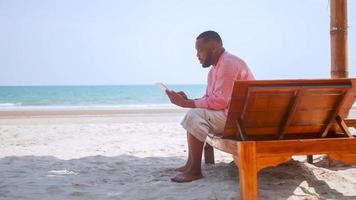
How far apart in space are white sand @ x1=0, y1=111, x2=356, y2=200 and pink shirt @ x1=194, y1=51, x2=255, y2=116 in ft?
2.52

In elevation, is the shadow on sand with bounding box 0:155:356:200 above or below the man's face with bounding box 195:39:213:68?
below

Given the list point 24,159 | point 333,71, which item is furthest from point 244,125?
point 24,159

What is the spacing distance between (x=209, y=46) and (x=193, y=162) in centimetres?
117

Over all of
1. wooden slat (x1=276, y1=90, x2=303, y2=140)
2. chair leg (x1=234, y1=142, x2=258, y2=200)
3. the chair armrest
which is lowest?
the chair armrest

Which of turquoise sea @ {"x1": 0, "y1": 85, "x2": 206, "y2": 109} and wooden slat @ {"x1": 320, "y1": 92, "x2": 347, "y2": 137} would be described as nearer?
wooden slat @ {"x1": 320, "y1": 92, "x2": 347, "y2": 137}

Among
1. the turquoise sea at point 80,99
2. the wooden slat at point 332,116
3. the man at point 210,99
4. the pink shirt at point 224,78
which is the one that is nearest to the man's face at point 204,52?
the man at point 210,99

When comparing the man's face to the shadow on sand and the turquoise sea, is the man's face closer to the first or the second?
the shadow on sand

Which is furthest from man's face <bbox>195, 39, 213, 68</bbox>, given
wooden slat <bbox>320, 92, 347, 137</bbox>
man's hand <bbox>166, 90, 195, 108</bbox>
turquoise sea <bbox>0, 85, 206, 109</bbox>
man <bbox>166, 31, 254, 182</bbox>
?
turquoise sea <bbox>0, 85, 206, 109</bbox>

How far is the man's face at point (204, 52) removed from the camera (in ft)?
13.5

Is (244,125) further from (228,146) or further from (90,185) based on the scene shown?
(90,185)

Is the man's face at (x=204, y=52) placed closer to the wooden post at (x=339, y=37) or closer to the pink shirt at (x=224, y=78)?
the pink shirt at (x=224, y=78)

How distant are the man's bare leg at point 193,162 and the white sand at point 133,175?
8cm

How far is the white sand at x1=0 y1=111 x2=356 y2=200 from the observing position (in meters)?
3.68

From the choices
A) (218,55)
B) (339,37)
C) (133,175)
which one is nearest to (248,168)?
(218,55)
